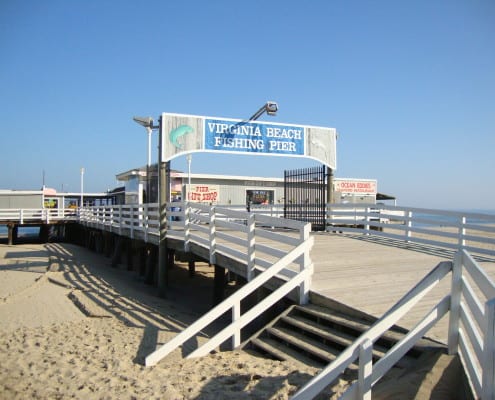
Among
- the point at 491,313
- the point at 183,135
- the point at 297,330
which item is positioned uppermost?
the point at 183,135

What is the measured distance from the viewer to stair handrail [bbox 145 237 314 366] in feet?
17.3

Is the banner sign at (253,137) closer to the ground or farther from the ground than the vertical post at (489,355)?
farther from the ground

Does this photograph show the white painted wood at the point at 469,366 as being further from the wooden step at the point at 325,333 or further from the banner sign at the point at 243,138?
the banner sign at the point at 243,138

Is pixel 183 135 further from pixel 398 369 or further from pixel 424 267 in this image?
pixel 398 369

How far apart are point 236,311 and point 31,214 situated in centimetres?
2628

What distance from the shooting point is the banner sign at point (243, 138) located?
11562mm

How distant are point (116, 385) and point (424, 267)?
5.88 metres

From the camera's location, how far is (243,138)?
1277 centimetres

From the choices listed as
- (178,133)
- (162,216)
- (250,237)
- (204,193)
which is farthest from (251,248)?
(204,193)

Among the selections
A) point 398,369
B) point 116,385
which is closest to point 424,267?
point 398,369

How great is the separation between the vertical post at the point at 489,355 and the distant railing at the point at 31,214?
2789 centimetres

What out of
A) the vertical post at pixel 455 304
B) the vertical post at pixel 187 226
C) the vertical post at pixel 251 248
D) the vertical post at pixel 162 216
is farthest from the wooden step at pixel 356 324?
the vertical post at pixel 162 216

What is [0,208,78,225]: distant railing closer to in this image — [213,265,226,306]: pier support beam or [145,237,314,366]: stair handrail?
[213,265,226,306]: pier support beam

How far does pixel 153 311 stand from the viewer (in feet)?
28.7
